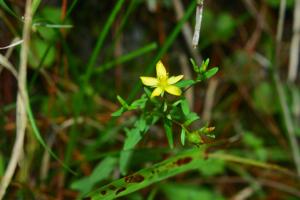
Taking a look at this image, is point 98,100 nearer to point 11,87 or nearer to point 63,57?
point 63,57

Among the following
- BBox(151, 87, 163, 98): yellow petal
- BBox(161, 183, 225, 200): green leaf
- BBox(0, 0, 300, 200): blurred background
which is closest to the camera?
BBox(151, 87, 163, 98): yellow petal

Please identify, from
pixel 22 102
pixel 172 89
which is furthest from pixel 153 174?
pixel 22 102

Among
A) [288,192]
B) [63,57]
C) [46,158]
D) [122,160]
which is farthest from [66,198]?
[288,192]

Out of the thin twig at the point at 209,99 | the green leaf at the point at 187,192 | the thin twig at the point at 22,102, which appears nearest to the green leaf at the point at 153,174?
the thin twig at the point at 22,102

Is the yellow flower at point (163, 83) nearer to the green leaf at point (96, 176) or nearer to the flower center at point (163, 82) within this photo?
the flower center at point (163, 82)

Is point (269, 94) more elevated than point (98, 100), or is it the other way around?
point (98, 100)

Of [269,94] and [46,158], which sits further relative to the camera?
[269,94]

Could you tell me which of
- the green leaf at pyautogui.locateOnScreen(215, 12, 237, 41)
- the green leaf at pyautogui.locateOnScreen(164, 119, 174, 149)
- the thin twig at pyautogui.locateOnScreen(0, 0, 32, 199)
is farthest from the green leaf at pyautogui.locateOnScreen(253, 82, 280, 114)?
the thin twig at pyautogui.locateOnScreen(0, 0, 32, 199)

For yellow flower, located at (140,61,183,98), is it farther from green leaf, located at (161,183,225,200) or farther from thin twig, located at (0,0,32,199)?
green leaf, located at (161,183,225,200)
